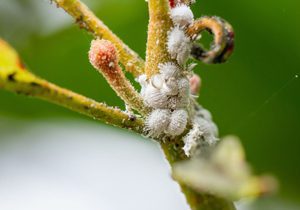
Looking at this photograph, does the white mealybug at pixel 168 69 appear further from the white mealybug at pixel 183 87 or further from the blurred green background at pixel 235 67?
the blurred green background at pixel 235 67

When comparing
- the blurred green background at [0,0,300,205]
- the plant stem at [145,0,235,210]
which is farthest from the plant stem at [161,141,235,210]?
the blurred green background at [0,0,300,205]

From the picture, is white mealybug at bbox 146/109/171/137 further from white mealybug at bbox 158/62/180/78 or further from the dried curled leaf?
the dried curled leaf

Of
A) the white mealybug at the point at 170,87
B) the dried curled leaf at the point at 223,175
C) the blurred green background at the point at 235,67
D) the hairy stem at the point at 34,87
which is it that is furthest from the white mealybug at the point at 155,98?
the blurred green background at the point at 235,67

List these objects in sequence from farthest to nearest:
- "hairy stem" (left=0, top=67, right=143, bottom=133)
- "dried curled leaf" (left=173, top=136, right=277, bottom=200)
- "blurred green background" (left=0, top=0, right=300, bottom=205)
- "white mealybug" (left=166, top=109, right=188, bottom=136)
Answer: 1. "blurred green background" (left=0, top=0, right=300, bottom=205)
2. "white mealybug" (left=166, top=109, right=188, bottom=136)
3. "hairy stem" (left=0, top=67, right=143, bottom=133)
4. "dried curled leaf" (left=173, top=136, right=277, bottom=200)

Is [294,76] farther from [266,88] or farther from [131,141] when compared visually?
[131,141]

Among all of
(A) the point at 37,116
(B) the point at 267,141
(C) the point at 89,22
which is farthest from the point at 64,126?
(C) the point at 89,22

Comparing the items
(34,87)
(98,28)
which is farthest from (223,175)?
(98,28)
